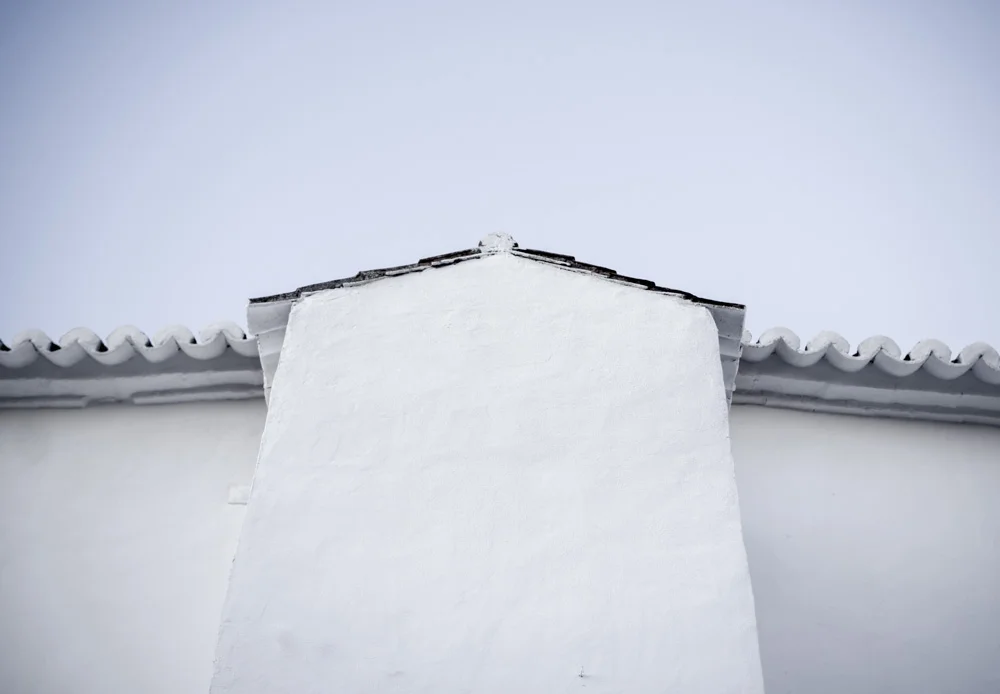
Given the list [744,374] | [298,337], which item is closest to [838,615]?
[744,374]

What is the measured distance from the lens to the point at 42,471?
17.8ft

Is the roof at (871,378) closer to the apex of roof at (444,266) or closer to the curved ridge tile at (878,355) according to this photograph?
the curved ridge tile at (878,355)

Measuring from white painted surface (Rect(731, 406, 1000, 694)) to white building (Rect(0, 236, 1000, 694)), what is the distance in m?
0.01

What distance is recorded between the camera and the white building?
3.61 m

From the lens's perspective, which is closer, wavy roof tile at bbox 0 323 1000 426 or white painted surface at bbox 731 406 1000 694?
white painted surface at bbox 731 406 1000 694

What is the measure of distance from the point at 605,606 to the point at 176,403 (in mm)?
3089

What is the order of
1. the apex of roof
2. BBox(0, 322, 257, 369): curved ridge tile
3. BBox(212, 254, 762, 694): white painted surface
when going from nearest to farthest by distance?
BBox(212, 254, 762, 694): white painted surface < the apex of roof < BBox(0, 322, 257, 369): curved ridge tile

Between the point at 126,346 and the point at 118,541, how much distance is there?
1032 millimetres

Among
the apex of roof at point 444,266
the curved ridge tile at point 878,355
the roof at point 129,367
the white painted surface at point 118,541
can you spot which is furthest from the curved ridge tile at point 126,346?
the curved ridge tile at point 878,355

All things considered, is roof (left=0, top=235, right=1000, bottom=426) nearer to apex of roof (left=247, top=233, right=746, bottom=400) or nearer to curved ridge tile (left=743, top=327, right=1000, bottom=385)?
curved ridge tile (left=743, top=327, right=1000, bottom=385)

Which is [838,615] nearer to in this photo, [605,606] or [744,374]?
[744,374]

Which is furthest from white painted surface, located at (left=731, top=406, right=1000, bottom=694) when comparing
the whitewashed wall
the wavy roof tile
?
the wavy roof tile

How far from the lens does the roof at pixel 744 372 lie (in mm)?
5383

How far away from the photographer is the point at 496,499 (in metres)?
3.93
